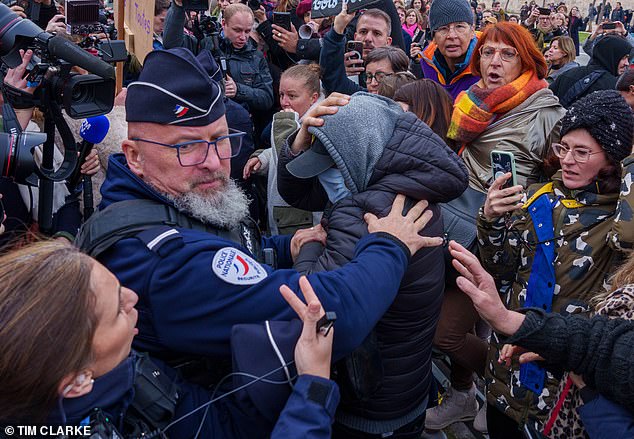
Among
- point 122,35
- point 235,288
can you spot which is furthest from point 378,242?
point 122,35

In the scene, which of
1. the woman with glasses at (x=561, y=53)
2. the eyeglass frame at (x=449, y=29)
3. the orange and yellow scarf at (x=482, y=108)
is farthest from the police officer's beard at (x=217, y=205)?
the woman with glasses at (x=561, y=53)

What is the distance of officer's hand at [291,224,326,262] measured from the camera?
7.16 ft

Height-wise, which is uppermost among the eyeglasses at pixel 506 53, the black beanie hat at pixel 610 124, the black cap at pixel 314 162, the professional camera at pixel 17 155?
the black beanie hat at pixel 610 124

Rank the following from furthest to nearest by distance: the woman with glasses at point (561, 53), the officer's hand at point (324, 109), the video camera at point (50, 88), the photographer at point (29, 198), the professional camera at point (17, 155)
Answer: the woman with glasses at point (561, 53), the photographer at point (29, 198), the video camera at point (50, 88), the professional camera at point (17, 155), the officer's hand at point (324, 109)

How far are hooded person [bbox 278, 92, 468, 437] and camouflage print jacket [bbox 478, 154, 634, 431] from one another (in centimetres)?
61

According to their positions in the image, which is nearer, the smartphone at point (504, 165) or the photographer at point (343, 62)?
the smartphone at point (504, 165)

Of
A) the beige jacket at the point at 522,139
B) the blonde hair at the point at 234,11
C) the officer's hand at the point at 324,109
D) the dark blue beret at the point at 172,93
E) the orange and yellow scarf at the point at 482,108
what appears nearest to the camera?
the dark blue beret at the point at 172,93

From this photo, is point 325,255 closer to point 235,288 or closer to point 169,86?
point 235,288

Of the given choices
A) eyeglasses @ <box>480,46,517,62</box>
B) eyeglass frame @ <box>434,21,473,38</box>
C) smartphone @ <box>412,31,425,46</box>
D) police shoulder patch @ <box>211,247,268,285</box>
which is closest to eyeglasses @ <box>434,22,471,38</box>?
eyeglass frame @ <box>434,21,473,38</box>

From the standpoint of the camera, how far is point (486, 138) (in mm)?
3350

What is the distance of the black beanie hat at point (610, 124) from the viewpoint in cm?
242

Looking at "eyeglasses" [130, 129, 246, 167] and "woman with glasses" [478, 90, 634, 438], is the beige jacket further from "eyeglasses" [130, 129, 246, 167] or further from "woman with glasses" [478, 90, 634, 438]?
"eyeglasses" [130, 129, 246, 167]

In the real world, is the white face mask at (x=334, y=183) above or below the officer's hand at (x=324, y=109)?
below

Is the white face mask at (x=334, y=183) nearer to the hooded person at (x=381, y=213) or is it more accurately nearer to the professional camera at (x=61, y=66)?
the hooded person at (x=381, y=213)
